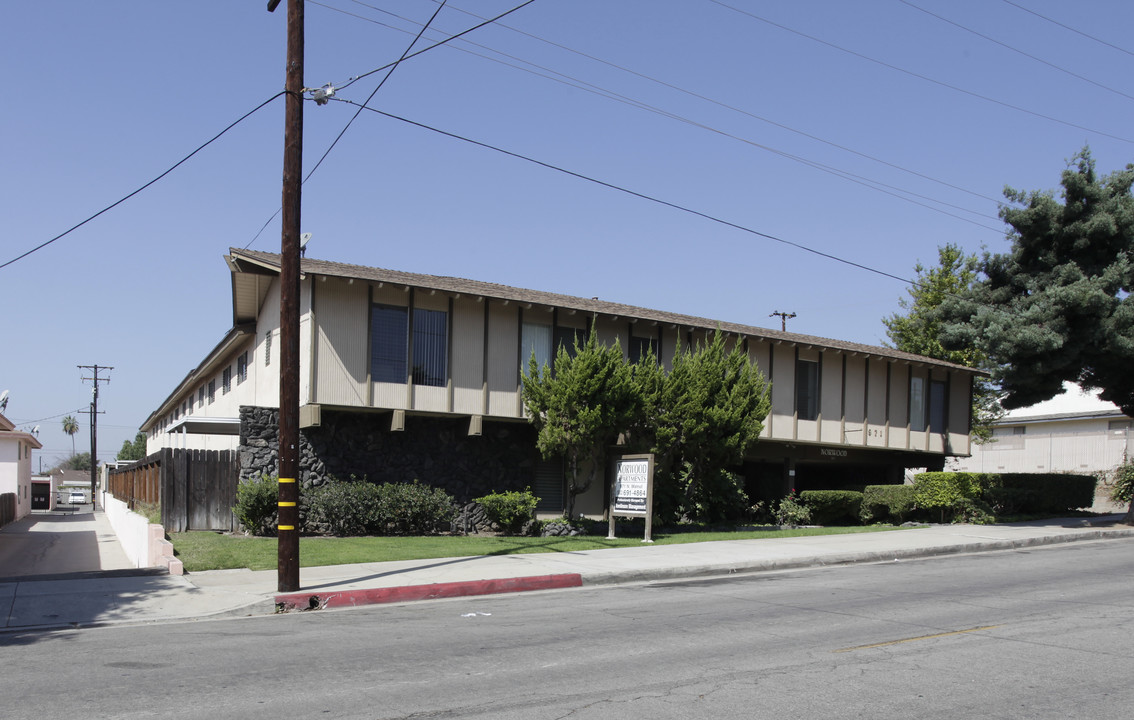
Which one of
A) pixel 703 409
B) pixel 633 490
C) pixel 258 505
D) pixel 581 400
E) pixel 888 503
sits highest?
pixel 581 400

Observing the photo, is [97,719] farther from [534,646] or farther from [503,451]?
[503,451]

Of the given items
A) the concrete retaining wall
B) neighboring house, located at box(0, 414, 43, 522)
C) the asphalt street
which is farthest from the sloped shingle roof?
neighboring house, located at box(0, 414, 43, 522)

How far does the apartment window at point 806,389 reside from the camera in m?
28.3

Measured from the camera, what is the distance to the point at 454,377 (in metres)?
21.9

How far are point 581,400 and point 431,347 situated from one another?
12.5ft

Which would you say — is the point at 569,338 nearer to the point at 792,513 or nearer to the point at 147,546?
the point at 792,513

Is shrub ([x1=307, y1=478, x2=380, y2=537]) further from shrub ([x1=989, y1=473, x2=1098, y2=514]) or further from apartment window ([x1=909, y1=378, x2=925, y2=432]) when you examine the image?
apartment window ([x1=909, y1=378, x2=925, y2=432])

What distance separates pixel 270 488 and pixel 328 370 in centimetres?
278

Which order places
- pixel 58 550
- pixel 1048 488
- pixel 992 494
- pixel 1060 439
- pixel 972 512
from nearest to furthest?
pixel 972 512 → pixel 992 494 → pixel 58 550 → pixel 1048 488 → pixel 1060 439

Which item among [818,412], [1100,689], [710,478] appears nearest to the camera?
[1100,689]

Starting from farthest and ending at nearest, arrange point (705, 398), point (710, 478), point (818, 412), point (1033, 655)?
point (818, 412)
point (710, 478)
point (705, 398)
point (1033, 655)

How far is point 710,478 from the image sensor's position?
82.1ft

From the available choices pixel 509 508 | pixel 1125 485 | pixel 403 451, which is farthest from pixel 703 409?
pixel 1125 485

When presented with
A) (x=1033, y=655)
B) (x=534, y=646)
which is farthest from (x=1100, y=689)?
(x=534, y=646)
